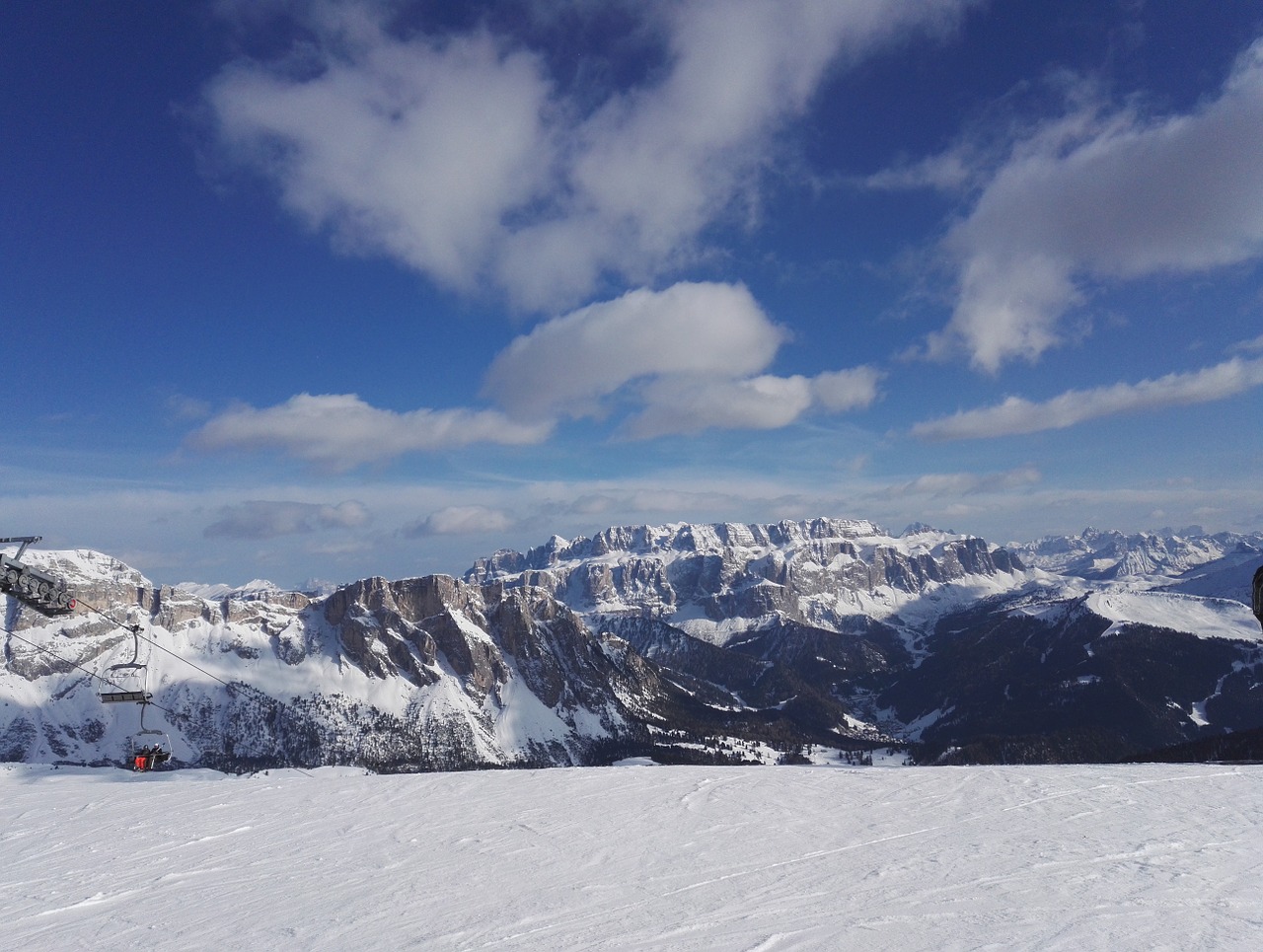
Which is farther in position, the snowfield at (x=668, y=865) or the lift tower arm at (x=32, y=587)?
the lift tower arm at (x=32, y=587)

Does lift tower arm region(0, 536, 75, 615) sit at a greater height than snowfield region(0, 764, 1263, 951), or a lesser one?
greater

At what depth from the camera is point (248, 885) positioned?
1669 centimetres

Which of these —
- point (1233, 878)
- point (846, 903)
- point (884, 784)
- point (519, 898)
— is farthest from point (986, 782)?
point (519, 898)

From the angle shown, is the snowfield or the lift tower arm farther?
the lift tower arm

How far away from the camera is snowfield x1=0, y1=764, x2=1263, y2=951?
13.2m

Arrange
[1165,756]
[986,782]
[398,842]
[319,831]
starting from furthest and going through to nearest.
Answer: [1165,756] → [986,782] → [319,831] → [398,842]

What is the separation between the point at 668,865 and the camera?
17.1m

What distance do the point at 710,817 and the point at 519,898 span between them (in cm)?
835

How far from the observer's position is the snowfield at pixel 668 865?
13203mm

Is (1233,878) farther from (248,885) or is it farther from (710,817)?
(248,885)

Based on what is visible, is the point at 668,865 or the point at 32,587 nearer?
the point at 668,865

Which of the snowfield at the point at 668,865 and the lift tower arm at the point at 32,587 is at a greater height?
the lift tower arm at the point at 32,587

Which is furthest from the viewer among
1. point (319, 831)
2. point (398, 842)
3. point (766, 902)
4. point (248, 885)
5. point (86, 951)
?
point (319, 831)

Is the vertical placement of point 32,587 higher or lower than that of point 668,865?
higher
